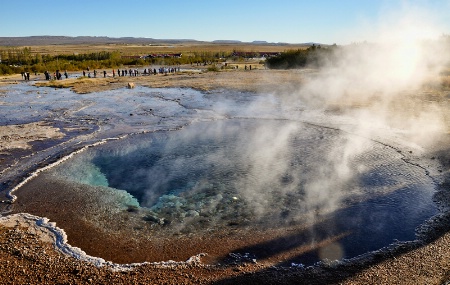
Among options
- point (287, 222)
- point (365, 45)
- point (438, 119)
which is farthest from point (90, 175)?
point (365, 45)

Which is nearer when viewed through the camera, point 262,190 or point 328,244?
point 328,244

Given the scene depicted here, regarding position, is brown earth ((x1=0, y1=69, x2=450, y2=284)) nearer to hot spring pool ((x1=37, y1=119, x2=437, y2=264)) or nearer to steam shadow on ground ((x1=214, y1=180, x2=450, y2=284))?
steam shadow on ground ((x1=214, y1=180, x2=450, y2=284))

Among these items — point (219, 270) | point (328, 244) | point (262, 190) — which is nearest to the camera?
point (219, 270)

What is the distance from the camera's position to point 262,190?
985 centimetres

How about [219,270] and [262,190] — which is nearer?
[219,270]

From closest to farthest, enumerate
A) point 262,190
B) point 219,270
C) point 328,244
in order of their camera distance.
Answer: point 219,270 → point 328,244 → point 262,190

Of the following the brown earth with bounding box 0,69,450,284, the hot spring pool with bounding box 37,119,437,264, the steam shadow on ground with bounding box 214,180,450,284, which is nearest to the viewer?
the brown earth with bounding box 0,69,450,284

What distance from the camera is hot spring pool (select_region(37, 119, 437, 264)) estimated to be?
305 inches

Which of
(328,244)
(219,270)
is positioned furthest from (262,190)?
(219,270)

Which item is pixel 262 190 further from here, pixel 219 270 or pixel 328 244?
pixel 219 270

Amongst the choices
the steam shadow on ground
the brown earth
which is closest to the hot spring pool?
the steam shadow on ground

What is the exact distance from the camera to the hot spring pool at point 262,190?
25.4 feet

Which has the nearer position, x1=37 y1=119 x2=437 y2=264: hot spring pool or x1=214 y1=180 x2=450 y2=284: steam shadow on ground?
x1=214 y1=180 x2=450 y2=284: steam shadow on ground

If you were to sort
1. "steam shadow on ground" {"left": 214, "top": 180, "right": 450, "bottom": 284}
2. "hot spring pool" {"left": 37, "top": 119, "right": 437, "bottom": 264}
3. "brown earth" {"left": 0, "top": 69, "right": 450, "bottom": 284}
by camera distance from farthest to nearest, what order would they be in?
"hot spring pool" {"left": 37, "top": 119, "right": 437, "bottom": 264} → "steam shadow on ground" {"left": 214, "top": 180, "right": 450, "bottom": 284} → "brown earth" {"left": 0, "top": 69, "right": 450, "bottom": 284}
